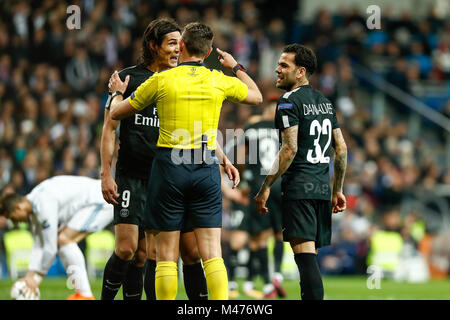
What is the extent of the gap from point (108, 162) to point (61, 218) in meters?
2.49

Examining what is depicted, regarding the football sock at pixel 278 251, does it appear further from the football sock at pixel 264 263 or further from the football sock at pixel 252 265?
the football sock at pixel 252 265

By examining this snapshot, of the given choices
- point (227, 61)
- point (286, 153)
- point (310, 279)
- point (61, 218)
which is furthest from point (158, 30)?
point (61, 218)

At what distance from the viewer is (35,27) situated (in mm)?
18188

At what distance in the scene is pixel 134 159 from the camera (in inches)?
272

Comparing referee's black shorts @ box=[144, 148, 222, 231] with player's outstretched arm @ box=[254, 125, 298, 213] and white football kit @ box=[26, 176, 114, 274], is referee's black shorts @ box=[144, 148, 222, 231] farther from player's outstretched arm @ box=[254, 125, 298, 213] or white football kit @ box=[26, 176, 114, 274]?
white football kit @ box=[26, 176, 114, 274]

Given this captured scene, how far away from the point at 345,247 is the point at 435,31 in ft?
29.9

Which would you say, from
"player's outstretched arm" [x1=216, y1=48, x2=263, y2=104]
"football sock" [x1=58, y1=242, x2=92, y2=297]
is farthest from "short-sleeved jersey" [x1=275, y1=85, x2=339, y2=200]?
"football sock" [x1=58, y1=242, x2=92, y2=297]

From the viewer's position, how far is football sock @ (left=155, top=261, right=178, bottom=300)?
5.76 meters

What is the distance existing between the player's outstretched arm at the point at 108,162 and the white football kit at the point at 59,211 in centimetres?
175

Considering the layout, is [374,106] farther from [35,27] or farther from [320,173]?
[320,173]

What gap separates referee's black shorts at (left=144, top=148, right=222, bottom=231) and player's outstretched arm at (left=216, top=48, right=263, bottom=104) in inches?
23.6

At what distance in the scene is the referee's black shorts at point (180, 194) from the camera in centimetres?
575
